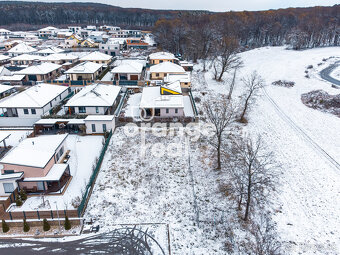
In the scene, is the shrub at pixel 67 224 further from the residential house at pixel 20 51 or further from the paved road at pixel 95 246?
the residential house at pixel 20 51

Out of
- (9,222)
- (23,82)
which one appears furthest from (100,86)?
(9,222)

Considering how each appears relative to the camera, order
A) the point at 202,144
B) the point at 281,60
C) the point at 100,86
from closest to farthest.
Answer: the point at 202,144 → the point at 100,86 → the point at 281,60

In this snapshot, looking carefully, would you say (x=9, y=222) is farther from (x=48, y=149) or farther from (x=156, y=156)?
(x=156, y=156)

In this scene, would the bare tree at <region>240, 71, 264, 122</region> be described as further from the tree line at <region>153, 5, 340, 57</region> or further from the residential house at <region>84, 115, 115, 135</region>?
the tree line at <region>153, 5, 340, 57</region>

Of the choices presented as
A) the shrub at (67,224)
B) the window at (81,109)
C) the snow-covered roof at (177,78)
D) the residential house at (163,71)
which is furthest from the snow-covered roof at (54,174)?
the residential house at (163,71)

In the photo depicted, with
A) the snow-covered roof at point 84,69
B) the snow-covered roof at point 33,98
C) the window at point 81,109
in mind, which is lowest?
the window at point 81,109

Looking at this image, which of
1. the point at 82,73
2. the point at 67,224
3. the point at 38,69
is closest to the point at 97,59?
the point at 82,73
